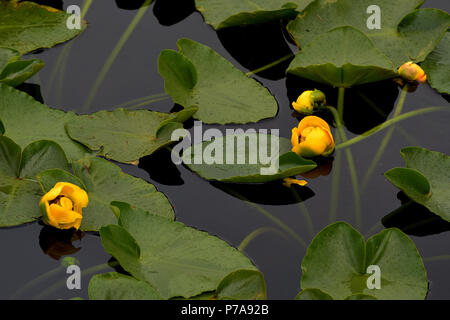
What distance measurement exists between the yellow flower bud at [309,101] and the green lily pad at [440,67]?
29cm

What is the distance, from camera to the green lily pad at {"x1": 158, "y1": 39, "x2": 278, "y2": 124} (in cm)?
157

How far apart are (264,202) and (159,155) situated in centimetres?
27

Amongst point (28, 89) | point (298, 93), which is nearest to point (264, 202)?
point (298, 93)

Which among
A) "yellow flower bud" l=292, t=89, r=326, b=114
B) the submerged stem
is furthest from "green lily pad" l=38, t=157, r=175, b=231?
"yellow flower bud" l=292, t=89, r=326, b=114

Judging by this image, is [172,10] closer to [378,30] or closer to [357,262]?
[378,30]

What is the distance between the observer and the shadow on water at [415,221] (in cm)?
138

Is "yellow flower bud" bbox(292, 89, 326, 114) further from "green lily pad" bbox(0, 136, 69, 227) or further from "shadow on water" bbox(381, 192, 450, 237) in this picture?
"green lily pad" bbox(0, 136, 69, 227)

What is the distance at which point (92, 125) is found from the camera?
4.99 feet

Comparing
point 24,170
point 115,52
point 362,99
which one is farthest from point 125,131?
point 362,99

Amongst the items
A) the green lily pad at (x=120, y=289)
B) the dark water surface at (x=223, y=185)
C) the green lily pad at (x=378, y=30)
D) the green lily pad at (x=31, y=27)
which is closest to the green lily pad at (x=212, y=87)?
the dark water surface at (x=223, y=185)

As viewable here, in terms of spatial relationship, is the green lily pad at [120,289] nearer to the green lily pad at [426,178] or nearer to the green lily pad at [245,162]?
the green lily pad at [245,162]

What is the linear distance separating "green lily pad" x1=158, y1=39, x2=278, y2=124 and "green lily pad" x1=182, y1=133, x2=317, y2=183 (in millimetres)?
88

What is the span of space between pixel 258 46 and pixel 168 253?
28.7 inches

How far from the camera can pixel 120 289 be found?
1.20 m
